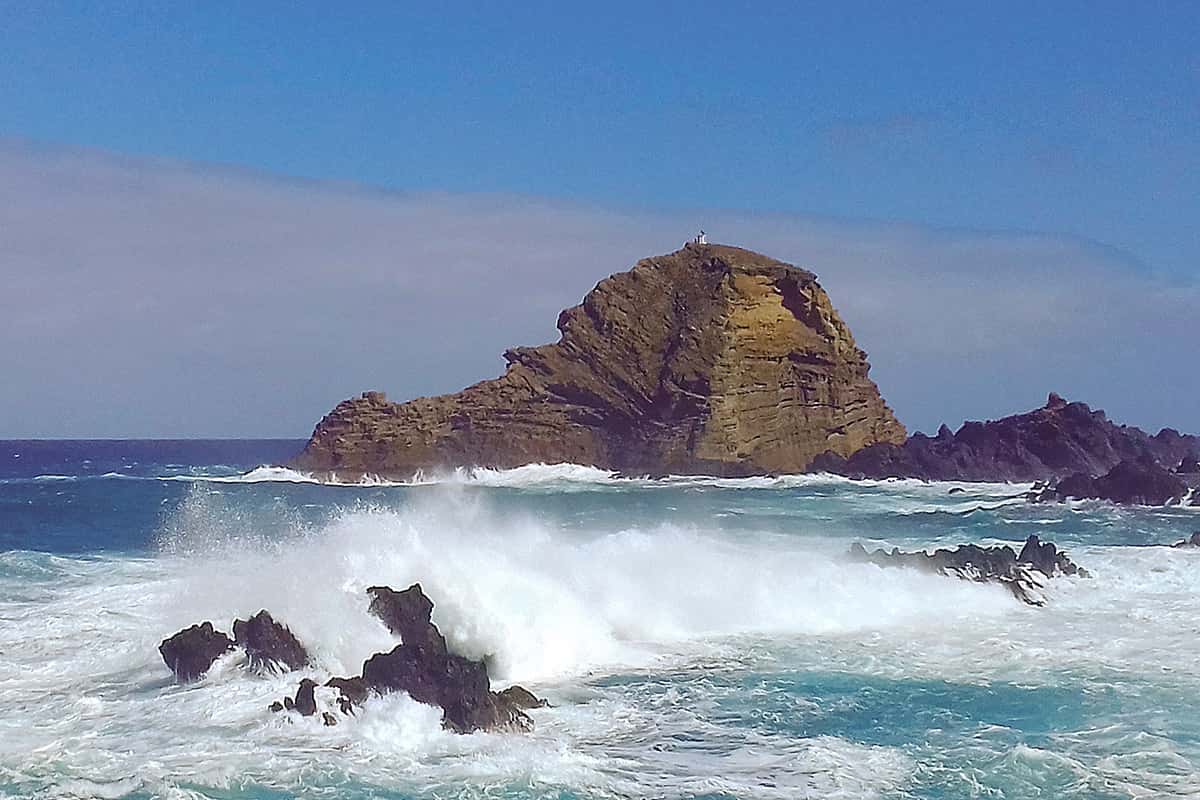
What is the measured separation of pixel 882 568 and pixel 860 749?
10.2m

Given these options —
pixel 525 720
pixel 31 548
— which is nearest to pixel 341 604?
pixel 525 720

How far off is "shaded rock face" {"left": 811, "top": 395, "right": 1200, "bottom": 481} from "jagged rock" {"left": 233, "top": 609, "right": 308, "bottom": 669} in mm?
44653

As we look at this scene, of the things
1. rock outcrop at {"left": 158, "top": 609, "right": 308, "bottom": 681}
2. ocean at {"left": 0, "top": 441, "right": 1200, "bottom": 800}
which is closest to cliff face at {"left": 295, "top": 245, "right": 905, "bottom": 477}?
ocean at {"left": 0, "top": 441, "right": 1200, "bottom": 800}

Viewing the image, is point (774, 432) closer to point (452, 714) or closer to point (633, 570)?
point (633, 570)

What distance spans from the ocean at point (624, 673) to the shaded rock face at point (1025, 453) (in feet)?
97.5

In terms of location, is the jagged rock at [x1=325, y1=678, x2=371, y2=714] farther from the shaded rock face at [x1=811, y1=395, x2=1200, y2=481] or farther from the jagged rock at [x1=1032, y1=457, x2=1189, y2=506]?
the shaded rock face at [x1=811, y1=395, x2=1200, y2=481]

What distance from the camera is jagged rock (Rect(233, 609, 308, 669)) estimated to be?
12.1 m

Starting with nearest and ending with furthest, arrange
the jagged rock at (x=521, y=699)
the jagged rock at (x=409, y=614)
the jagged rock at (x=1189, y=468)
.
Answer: the jagged rock at (x=521, y=699)
the jagged rock at (x=409, y=614)
the jagged rock at (x=1189, y=468)

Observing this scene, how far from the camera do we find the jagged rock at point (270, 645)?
12094mm

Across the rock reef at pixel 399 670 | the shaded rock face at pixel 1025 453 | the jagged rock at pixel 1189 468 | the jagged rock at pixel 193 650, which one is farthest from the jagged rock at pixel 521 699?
the shaded rock face at pixel 1025 453

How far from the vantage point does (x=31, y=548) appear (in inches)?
1037

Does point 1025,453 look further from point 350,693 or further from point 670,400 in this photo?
point 350,693

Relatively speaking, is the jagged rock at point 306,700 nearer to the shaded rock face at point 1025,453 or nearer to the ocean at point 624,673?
the ocean at point 624,673

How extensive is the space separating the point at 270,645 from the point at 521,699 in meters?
2.84
